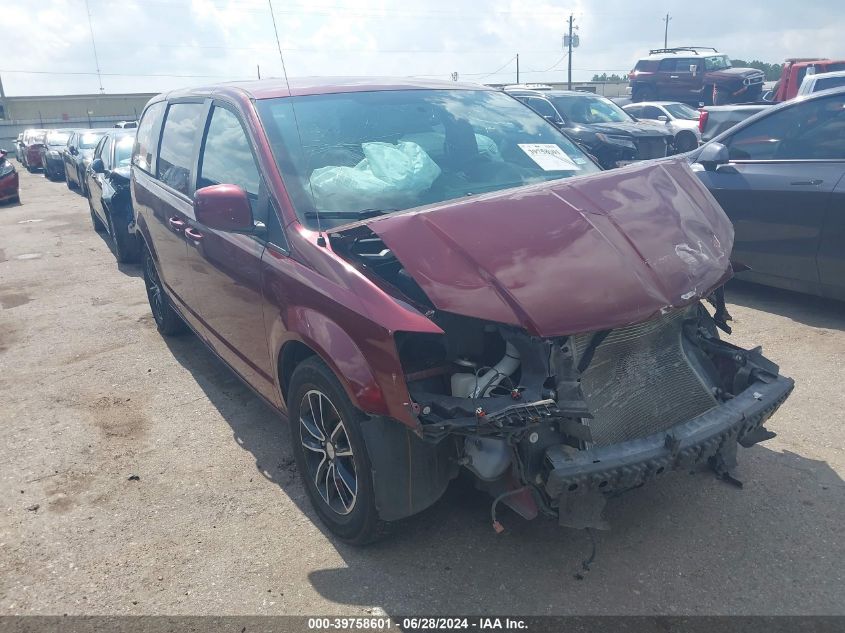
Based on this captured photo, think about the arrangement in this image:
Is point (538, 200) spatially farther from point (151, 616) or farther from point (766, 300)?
point (766, 300)

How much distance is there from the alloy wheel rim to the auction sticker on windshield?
1.78 m

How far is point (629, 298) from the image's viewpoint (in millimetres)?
2742

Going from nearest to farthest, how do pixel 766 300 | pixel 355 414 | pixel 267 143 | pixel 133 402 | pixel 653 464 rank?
pixel 653 464 → pixel 355 414 → pixel 267 143 → pixel 133 402 → pixel 766 300

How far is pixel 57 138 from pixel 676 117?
19.4m

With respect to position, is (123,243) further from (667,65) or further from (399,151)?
(667,65)

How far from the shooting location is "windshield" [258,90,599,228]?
11.0ft

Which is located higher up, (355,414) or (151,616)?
(355,414)

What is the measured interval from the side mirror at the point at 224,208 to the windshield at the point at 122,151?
7338mm

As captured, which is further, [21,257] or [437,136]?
[21,257]

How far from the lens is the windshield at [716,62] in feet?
84.3

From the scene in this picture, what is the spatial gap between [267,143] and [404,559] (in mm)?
2038

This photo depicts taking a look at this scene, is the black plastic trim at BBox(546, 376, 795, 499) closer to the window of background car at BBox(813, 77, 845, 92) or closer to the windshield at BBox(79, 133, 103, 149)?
the window of background car at BBox(813, 77, 845, 92)

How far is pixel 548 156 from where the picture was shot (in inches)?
157

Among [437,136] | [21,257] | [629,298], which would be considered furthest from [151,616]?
[21,257]
